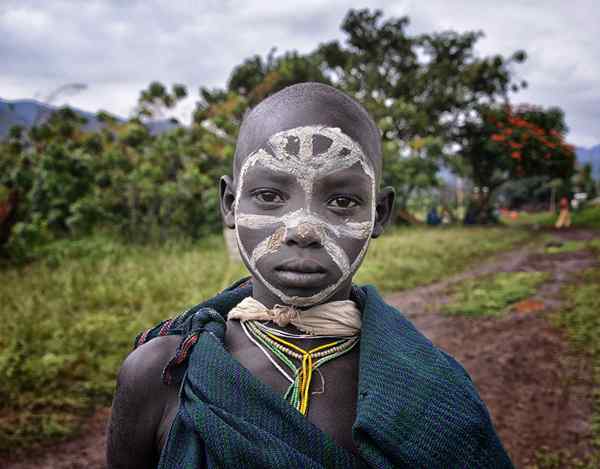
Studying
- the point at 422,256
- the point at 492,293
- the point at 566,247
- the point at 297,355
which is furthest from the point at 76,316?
the point at 566,247

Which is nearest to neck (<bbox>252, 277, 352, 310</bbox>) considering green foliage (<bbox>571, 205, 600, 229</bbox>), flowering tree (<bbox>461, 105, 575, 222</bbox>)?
flowering tree (<bbox>461, 105, 575, 222</bbox>)

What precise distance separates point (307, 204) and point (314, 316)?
1.11 ft

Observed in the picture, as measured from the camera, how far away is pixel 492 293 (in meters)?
7.07

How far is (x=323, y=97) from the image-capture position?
4.66 feet

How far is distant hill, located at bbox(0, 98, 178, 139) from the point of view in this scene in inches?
309

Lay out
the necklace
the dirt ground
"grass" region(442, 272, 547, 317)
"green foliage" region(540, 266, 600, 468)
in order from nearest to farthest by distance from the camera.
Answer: the necklace < the dirt ground < "green foliage" region(540, 266, 600, 468) < "grass" region(442, 272, 547, 317)

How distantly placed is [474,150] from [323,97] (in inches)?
726

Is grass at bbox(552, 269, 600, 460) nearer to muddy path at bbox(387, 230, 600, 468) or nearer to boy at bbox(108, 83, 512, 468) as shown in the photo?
muddy path at bbox(387, 230, 600, 468)

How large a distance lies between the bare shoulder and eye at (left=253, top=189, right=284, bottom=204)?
514 millimetres

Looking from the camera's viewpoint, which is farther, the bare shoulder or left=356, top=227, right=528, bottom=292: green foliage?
left=356, top=227, right=528, bottom=292: green foliage

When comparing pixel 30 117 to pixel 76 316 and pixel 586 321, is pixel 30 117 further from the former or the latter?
pixel 586 321

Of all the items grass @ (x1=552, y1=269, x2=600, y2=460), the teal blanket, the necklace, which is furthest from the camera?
grass @ (x1=552, y1=269, x2=600, y2=460)

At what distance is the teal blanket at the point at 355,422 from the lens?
3.67ft

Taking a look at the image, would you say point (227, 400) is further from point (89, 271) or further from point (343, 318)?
point (89, 271)
